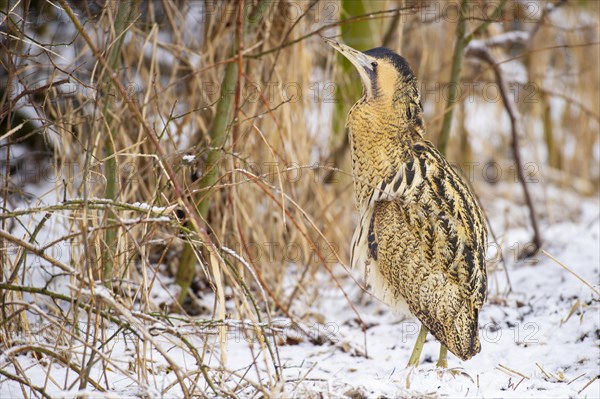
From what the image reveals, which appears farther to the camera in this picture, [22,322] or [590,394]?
[22,322]

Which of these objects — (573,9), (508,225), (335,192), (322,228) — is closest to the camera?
(322,228)

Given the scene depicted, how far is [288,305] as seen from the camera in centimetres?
434

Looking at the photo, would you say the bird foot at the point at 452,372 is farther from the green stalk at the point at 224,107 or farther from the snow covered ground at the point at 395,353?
the green stalk at the point at 224,107

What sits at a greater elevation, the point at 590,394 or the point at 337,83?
the point at 337,83

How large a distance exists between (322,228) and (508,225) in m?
1.94

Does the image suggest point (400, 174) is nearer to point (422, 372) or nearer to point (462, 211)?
point (462, 211)

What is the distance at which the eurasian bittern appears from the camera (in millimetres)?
3326

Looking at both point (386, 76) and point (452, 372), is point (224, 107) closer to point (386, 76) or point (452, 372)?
point (386, 76)

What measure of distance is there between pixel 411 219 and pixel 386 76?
715mm

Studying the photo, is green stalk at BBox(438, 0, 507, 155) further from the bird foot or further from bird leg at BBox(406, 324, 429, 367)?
the bird foot

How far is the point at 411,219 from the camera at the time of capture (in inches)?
133

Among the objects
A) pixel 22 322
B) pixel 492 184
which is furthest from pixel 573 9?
pixel 22 322

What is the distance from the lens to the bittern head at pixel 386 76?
3.45 metres

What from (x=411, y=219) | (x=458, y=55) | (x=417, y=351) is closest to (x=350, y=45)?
(x=458, y=55)
